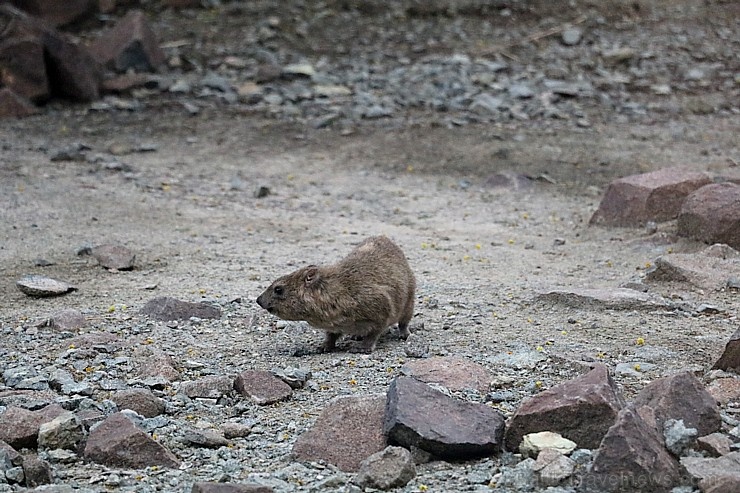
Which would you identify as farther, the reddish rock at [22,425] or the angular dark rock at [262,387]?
the angular dark rock at [262,387]

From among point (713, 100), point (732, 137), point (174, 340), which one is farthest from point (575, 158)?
point (174, 340)

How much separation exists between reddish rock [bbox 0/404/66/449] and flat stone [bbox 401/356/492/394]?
1716mm

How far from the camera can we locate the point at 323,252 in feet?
29.3

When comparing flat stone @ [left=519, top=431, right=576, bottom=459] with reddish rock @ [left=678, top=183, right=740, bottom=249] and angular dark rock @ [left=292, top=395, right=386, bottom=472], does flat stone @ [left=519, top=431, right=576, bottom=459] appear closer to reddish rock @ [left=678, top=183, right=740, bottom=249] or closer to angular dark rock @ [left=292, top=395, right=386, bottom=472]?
angular dark rock @ [left=292, top=395, right=386, bottom=472]

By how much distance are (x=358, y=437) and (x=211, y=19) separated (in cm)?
1332

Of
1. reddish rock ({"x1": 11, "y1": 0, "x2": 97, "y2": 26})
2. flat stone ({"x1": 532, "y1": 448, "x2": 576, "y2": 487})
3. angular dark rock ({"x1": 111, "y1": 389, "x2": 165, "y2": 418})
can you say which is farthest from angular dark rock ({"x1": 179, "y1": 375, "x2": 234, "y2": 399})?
reddish rock ({"x1": 11, "y1": 0, "x2": 97, "y2": 26})

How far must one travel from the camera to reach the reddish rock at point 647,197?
9.38 metres

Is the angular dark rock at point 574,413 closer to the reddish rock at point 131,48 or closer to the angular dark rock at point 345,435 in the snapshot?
the angular dark rock at point 345,435

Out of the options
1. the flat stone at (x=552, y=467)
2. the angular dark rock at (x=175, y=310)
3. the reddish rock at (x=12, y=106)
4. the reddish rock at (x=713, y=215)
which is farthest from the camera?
the reddish rock at (x=12, y=106)

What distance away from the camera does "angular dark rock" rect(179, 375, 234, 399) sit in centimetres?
557

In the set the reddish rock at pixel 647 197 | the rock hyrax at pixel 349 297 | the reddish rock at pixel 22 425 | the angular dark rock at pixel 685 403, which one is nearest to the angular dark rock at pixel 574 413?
the angular dark rock at pixel 685 403

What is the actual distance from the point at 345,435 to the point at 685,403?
141cm

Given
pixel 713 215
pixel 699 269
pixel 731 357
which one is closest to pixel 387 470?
pixel 731 357

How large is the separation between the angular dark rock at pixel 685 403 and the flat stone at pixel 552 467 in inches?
17.6
